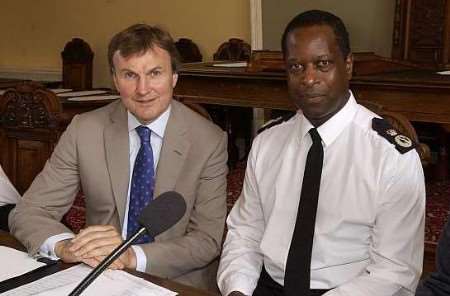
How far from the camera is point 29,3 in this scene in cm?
688

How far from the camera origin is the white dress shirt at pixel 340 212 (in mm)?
1593

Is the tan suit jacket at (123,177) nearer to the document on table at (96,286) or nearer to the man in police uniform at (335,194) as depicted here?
the man in police uniform at (335,194)

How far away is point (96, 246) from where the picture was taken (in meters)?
1.52

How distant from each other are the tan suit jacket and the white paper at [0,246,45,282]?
21 cm

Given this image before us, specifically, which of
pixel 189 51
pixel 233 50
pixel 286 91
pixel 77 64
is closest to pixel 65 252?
pixel 286 91

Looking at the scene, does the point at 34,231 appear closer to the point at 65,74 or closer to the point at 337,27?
the point at 337,27

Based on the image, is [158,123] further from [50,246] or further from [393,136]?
[393,136]

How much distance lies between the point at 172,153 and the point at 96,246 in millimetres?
463

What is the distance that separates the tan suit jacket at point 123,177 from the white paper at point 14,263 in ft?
0.68

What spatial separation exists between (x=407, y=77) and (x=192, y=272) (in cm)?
155

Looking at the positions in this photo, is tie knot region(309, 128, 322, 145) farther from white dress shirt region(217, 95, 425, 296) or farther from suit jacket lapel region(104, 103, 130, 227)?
suit jacket lapel region(104, 103, 130, 227)

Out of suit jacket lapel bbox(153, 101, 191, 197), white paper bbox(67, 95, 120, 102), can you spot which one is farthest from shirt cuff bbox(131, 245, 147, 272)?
white paper bbox(67, 95, 120, 102)

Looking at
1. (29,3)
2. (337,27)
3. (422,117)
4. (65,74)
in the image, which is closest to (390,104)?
(422,117)

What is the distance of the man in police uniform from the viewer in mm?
1596
